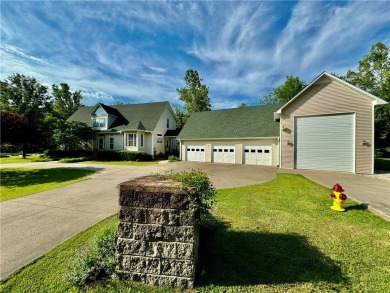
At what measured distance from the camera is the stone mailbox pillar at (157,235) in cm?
258

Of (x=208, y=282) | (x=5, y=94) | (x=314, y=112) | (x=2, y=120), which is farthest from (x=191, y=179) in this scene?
(x=5, y=94)

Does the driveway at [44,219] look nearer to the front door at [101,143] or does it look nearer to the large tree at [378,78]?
the front door at [101,143]

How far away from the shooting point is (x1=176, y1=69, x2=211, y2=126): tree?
135 feet

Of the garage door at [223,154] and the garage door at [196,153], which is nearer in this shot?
the garage door at [223,154]

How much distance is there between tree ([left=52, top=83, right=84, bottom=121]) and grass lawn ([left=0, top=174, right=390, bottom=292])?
46.6 m

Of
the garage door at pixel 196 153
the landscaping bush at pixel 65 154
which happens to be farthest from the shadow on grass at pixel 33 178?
the garage door at pixel 196 153

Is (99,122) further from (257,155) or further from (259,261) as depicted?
(259,261)

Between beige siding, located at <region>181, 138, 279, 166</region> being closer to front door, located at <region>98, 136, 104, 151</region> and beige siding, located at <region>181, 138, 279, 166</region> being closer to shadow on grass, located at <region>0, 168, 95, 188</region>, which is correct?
shadow on grass, located at <region>0, 168, 95, 188</region>

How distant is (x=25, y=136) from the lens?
572 inches

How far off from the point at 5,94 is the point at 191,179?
50173 millimetres

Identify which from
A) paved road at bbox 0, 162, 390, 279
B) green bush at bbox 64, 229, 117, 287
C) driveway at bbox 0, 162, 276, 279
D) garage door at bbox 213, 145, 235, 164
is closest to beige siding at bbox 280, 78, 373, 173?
paved road at bbox 0, 162, 390, 279

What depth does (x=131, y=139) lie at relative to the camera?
81.5ft

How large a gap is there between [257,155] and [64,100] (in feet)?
147

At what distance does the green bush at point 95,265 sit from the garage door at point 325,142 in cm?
1523
